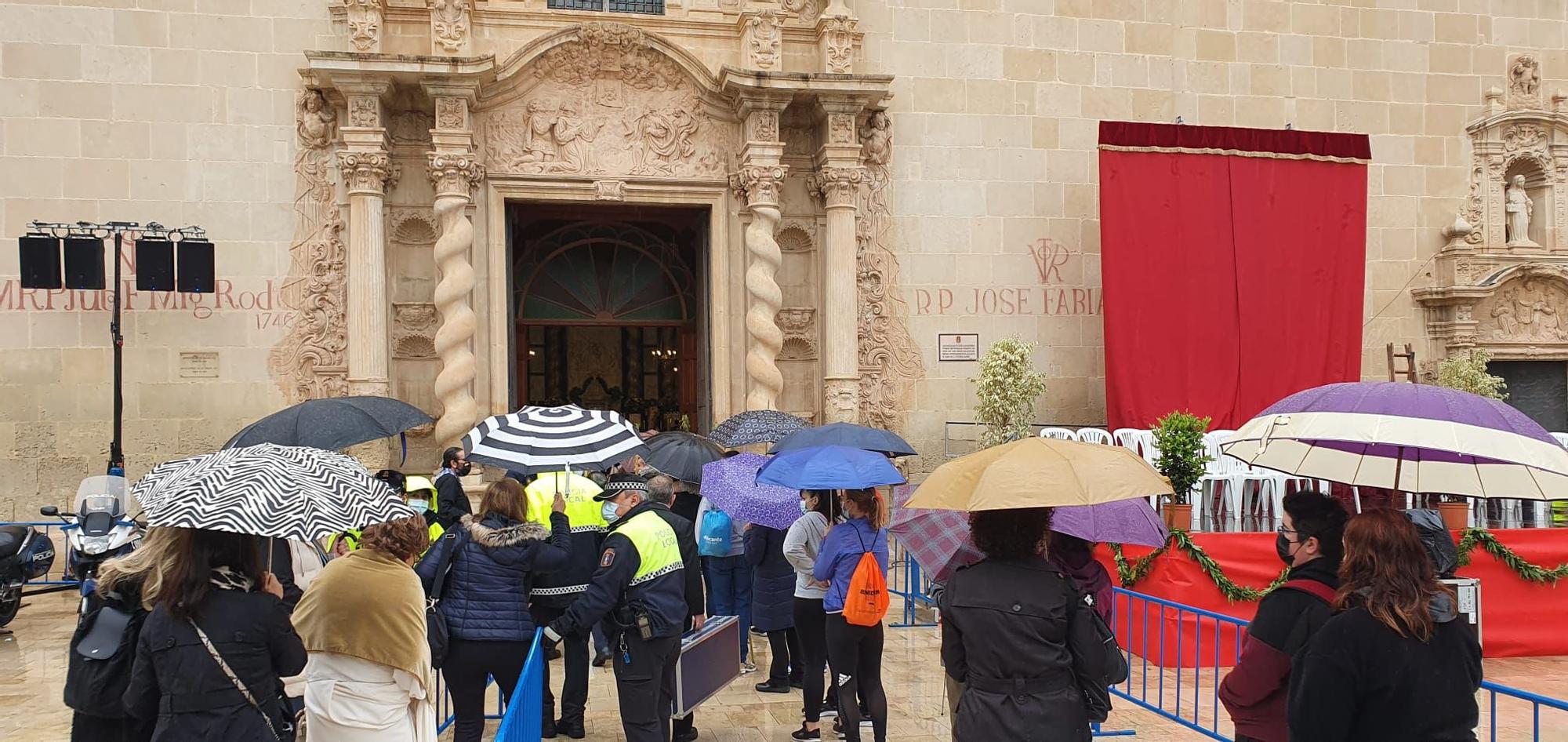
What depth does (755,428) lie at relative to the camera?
31.6ft

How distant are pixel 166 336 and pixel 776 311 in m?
7.05

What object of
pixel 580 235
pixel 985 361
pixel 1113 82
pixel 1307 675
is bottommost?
pixel 1307 675

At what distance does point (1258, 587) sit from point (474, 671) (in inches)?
264

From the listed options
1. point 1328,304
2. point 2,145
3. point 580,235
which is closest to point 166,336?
point 2,145

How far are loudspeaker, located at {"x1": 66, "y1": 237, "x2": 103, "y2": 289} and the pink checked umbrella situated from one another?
10014mm

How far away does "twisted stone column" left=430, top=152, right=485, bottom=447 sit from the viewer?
12898 mm

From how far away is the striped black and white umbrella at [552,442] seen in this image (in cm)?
651

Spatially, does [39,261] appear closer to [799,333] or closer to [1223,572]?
[799,333]

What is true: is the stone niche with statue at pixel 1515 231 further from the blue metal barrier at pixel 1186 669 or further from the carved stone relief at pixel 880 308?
the blue metal barrier at pixel 1186 669

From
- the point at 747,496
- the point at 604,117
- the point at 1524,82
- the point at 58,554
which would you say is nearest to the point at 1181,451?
the point at 747,496

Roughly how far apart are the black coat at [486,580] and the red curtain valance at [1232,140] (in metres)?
11.0

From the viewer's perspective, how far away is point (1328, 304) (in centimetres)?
1526

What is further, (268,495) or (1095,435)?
(1095,435)

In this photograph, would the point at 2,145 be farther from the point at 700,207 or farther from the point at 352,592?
the point at 352,592
